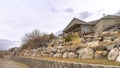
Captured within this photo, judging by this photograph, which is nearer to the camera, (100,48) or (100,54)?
(100,54)

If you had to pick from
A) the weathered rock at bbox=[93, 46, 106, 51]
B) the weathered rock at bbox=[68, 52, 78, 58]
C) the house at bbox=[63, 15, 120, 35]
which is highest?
the house at bbox=[63, 15, 120, 35]

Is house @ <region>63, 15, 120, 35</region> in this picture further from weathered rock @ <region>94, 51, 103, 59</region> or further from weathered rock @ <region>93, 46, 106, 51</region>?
weathered rock @ <region>94, 51, 103, 59</region>

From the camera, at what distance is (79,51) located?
39.1 ft

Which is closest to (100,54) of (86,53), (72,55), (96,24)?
(86,53)

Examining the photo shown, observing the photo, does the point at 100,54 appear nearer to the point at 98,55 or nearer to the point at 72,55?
the point at 98,55

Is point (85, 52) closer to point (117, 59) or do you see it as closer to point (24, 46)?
point (117, 59)

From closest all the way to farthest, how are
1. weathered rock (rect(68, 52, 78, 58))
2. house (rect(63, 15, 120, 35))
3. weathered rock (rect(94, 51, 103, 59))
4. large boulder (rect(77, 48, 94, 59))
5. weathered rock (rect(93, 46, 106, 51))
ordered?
weathered rock (rect(94, 51, 103, 59)), weathered rock (rect(93, 46, 106, 51)), large boulder (rect(77, 48, 94, 59)), weathered rock (rect(68, 52, 78, 58)), house (rect(63, 15, 120, 35))

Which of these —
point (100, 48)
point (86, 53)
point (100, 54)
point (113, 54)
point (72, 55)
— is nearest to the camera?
point (113, 54)

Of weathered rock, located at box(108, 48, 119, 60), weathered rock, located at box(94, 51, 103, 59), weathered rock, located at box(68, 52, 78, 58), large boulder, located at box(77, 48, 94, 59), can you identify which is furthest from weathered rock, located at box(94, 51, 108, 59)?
weathered rock, located at box(68, 52, 78, 58)

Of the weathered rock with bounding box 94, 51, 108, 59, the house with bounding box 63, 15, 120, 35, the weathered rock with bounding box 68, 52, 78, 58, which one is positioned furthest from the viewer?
the house with bounding box 63, 15, 120, 35

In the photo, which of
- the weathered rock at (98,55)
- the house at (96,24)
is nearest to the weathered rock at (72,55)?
the weathered rock at (98,55)

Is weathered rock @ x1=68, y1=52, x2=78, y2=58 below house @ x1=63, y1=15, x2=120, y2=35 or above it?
below

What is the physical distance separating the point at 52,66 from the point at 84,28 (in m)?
27.1

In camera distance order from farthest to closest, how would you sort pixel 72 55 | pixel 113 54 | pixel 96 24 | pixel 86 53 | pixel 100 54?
pixel 96 24, pixel 72 55, pixel 86 53, pixel 100 54, pixel 113 54
